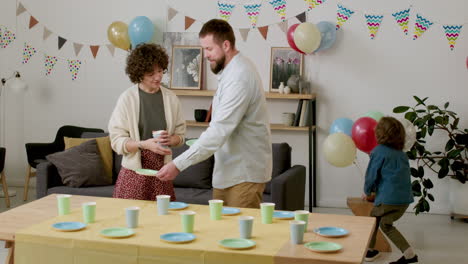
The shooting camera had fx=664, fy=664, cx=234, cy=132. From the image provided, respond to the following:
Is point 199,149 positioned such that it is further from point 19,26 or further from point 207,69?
point 19,26

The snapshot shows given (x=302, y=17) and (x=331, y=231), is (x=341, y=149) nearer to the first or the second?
(x=302, y=17)

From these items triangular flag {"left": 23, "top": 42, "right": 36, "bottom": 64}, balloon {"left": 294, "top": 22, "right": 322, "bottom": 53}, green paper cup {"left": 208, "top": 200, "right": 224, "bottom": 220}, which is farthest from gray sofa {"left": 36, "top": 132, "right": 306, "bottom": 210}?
triangular flag {"left": 23, "top": 42, "right": 36, "bottom": 64}

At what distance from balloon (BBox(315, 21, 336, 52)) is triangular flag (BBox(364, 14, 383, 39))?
0.33 m

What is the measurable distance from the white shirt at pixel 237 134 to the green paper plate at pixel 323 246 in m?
0.85

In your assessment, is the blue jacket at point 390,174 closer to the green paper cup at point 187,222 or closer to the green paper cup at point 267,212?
the green paper cup at point 267,212

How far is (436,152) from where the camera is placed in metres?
5.87

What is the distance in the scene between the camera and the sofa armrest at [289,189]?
4570 mm

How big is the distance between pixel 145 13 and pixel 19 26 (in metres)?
1.44

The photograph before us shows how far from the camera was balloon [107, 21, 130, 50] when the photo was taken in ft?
21.4

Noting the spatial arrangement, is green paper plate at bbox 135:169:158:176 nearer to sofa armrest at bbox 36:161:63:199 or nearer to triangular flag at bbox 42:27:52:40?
sofa armrest at bbox 36:161:63:199

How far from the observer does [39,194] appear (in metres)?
5.22

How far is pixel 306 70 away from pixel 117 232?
165 inches

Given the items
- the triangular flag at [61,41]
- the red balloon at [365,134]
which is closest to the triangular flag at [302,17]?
the red balloon at [365,134]

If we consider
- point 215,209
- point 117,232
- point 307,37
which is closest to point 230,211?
point 215,209
